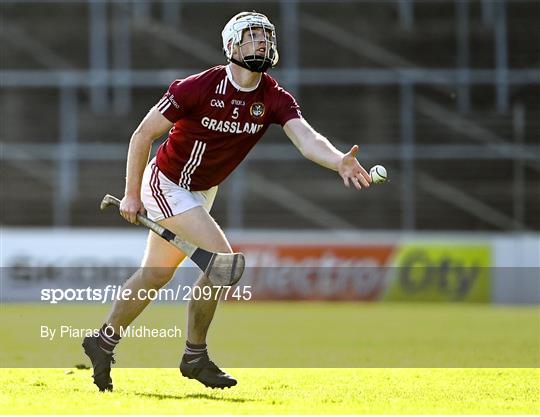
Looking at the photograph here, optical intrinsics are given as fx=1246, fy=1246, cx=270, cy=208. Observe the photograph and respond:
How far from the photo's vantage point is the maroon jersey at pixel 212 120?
702 centimetres

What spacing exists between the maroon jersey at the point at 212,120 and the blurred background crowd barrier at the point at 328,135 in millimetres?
11606

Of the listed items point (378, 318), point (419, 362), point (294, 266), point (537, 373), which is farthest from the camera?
point (294, 266)

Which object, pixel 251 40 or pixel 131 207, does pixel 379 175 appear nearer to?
pixel 251 40

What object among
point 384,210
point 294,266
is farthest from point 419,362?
point 384,210

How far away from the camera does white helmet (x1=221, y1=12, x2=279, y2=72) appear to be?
6961 mm

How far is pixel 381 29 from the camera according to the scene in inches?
896

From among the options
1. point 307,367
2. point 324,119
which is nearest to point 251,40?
point 307,367

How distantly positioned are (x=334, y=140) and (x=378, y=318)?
20.1ft

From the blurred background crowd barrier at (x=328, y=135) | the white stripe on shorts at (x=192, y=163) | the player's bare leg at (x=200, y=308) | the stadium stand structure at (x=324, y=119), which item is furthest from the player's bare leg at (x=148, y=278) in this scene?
the stadium stand structure at (x=324, y=119)

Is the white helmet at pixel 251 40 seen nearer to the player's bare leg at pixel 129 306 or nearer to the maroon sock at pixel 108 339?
the player's bare leg at pixel 129 306

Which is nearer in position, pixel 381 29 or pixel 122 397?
pixel 122 397

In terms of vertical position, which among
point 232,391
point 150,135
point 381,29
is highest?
point 381,29

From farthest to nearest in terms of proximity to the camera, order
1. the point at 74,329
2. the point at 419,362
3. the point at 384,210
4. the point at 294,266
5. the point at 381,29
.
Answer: the point at 381,29 → the point at 384,210 → the point at 294,266 → the point at 74,329 → the point at 419,362

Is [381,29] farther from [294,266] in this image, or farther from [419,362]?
[419,362]
